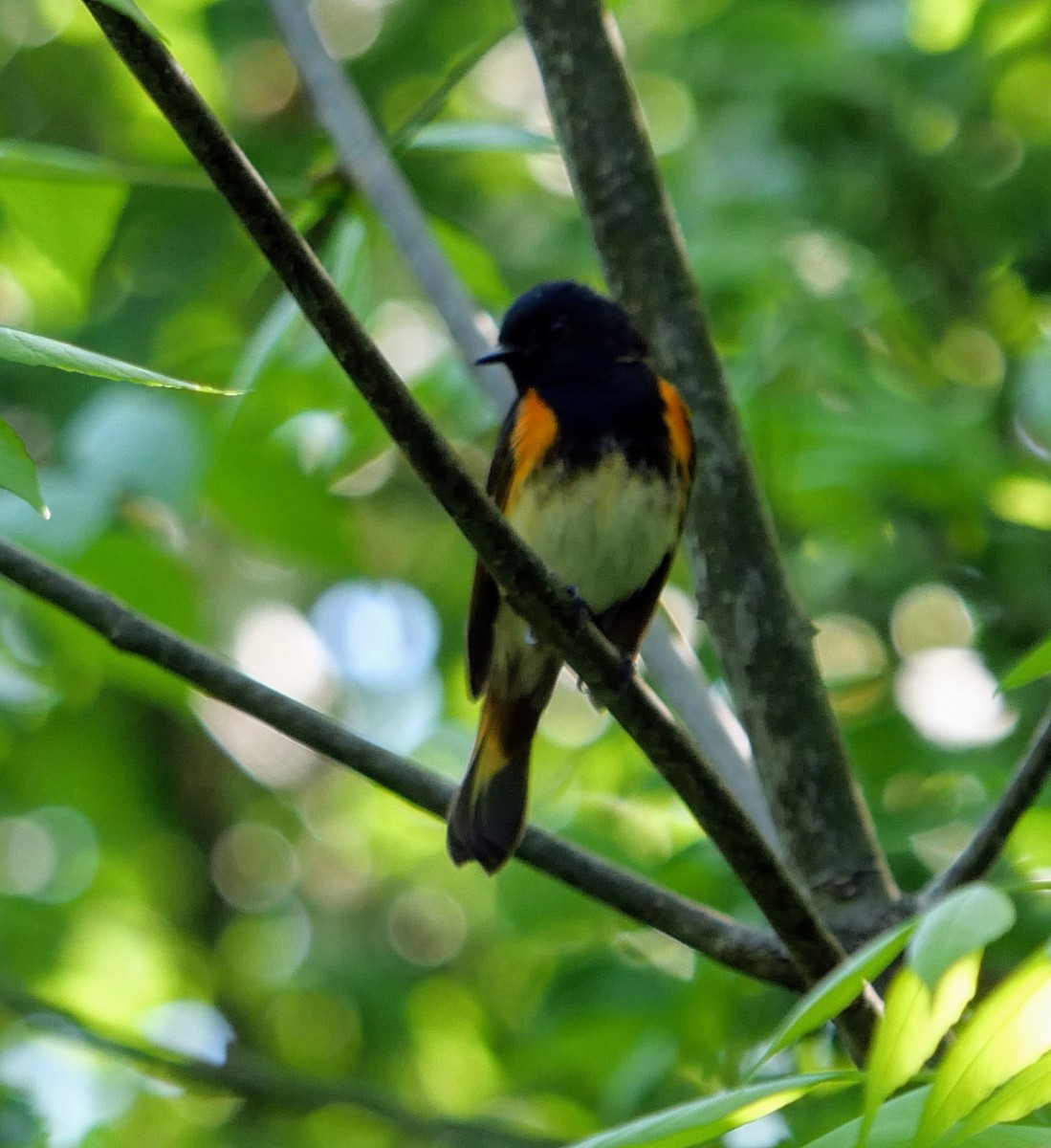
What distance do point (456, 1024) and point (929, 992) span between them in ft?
18.8

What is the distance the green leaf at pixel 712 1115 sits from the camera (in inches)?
53.1

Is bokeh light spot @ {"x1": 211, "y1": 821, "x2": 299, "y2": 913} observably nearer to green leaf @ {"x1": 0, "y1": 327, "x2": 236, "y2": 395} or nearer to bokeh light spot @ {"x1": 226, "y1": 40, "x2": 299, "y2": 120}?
bokeh light spot @ {"x1": 226, "y1": 40, "x2": 299, "y2": 120}

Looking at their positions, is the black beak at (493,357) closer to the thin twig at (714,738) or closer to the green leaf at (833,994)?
the thin twig at (714,738)

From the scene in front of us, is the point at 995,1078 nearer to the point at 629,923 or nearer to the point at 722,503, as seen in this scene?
the point at 722,503

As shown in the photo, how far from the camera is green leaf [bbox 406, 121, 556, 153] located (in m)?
2.83

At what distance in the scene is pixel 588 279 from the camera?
5.16 meters

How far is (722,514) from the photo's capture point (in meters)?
2.92

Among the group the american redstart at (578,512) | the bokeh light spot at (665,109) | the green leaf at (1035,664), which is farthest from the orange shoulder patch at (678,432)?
the bokeh light spot at (665,109)

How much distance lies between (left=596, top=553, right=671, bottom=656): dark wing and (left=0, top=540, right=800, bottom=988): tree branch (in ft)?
3.96

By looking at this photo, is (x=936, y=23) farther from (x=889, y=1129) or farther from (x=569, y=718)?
Result: (x=889, y=1129)

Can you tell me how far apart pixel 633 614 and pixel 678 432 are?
0.48m

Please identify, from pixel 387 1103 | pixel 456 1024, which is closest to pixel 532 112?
pixel 456 1024

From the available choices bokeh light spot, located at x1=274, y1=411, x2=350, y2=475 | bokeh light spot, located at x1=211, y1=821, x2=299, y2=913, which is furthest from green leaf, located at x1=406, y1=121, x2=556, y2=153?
bokeh light spot, located at x1=211, y1=821, x2=299, y2=913

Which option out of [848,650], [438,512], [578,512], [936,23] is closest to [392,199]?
[578,512]
